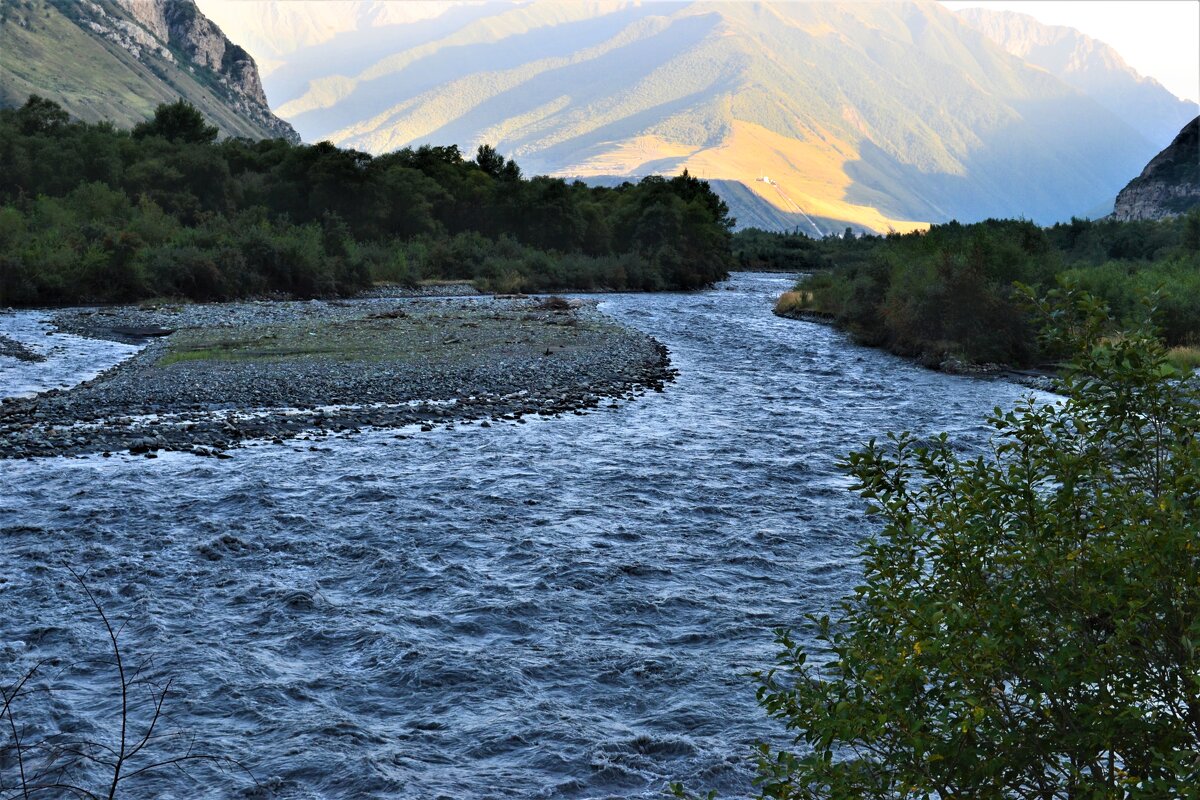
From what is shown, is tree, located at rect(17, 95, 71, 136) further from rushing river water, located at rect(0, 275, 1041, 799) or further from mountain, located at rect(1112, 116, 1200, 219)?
mountain, located at rect(1112, 116, 1200, 219)

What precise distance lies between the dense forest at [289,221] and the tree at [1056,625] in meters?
52.4

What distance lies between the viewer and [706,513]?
16.1 metres

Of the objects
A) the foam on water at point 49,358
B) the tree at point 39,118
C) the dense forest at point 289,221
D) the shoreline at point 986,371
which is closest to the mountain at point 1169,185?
the dense forest at point 289,221

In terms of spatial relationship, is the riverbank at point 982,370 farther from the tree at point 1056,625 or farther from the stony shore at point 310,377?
the tree at point 1056,625

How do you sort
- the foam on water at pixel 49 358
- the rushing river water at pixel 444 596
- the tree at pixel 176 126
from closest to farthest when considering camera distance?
the rushing river water at pixel 444 596, the foam on water at pixel 49 358, the tree at pixel 176 126

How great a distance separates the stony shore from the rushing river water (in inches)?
72.2

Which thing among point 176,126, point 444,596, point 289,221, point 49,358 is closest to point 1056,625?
point 444,596

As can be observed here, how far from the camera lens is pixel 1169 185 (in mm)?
123688

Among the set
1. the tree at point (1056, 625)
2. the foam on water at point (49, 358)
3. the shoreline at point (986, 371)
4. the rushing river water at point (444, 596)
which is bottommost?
the rushing river water at point (444, 596)

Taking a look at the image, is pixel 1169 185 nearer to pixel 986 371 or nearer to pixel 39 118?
pixel 986 371

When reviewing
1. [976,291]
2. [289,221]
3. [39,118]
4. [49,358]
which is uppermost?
[39,118]

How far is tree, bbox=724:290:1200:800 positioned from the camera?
4.60 m

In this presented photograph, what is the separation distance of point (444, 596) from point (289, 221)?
76.4 metres

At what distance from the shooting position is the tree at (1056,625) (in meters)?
4.60
